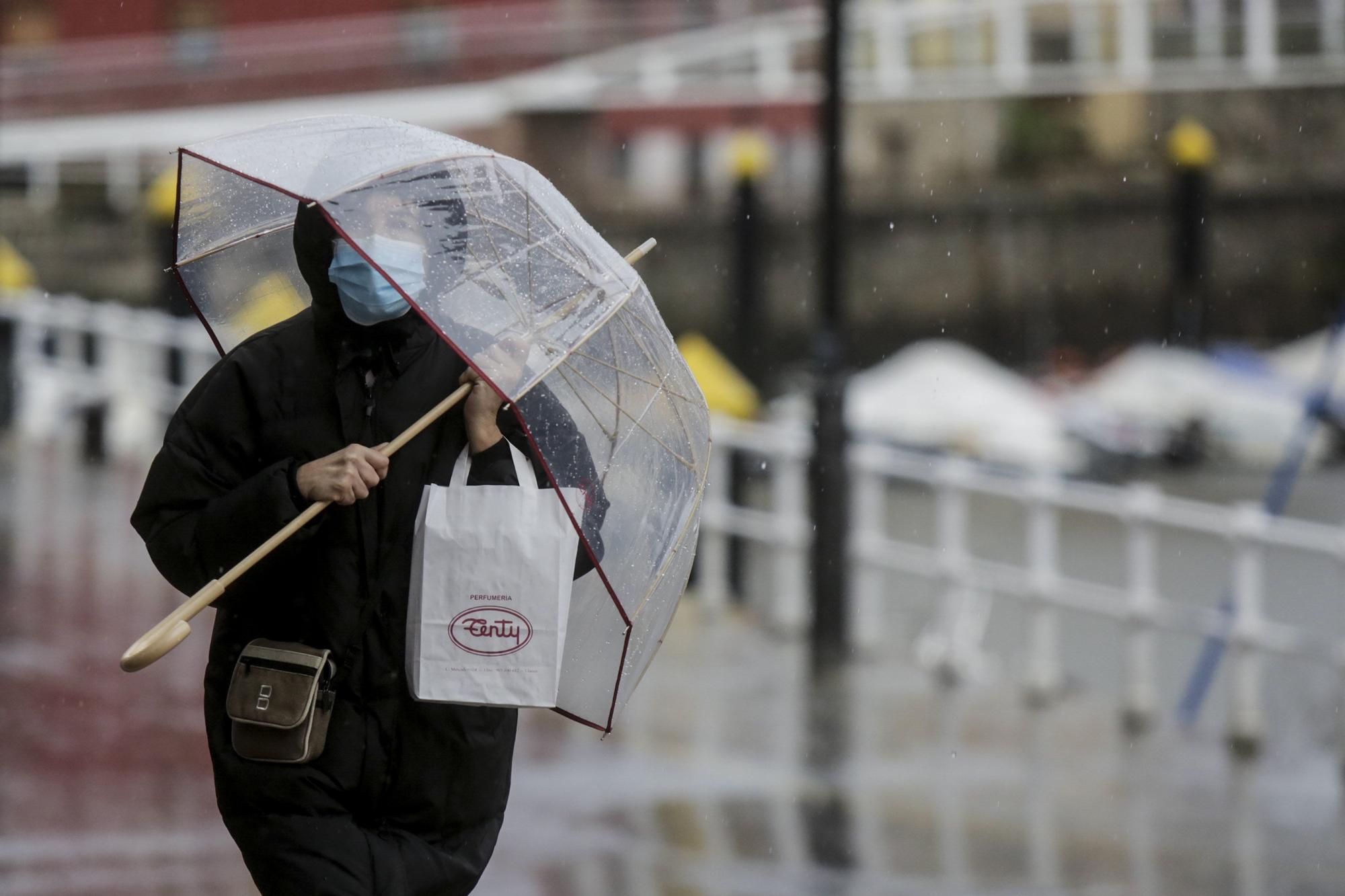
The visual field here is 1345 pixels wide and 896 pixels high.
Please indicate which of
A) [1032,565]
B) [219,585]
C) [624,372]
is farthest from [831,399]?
[219,585]

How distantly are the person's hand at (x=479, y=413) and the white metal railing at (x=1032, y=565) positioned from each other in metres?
5.74

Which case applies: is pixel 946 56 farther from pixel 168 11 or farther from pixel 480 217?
pixel 480 217

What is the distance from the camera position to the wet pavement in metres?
6.10

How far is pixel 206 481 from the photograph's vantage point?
10.3ft

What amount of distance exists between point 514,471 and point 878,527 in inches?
355

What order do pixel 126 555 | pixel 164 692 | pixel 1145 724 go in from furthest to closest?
pixel 126 555 < pixel 1145 724 < pixel 164 692

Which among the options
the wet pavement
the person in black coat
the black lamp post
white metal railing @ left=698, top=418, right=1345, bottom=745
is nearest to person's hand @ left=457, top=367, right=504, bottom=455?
the person in black coat

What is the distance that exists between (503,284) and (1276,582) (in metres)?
21.3

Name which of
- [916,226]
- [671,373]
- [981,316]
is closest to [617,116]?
[916,226]

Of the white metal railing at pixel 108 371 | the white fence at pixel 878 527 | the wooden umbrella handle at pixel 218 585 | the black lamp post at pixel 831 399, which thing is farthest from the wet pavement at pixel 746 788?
the white metal railing at pixel 108 371

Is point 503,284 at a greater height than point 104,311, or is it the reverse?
point 503,284

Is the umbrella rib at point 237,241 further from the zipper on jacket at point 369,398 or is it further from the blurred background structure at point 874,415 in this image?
the blurred background structure at point 874,415

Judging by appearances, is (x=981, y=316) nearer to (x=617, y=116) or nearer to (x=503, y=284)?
(x=617, y=116)

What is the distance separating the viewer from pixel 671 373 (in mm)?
3373
